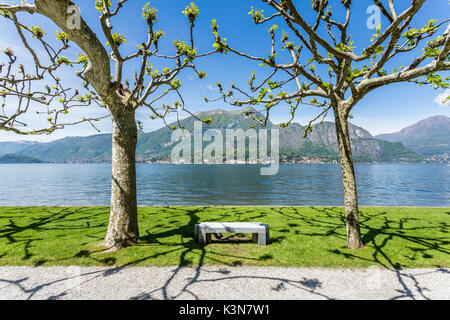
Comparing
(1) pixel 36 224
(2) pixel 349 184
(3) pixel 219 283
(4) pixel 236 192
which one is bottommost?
(4) pixel 236 192

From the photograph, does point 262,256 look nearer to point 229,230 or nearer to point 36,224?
point 229,230

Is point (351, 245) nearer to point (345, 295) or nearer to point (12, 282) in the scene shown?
point (345, 295)

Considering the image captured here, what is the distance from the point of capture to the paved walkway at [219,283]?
4.91 meters

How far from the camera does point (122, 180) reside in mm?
7184

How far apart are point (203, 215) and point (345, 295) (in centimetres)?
851

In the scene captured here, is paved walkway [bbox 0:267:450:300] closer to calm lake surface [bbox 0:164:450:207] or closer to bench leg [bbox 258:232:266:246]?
bench leg [bbox 258:232:266:246]

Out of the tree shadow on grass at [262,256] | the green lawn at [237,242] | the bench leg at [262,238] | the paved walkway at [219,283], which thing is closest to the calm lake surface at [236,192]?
the tree shadow on grass at [262,256]

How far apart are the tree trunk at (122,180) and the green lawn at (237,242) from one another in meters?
0.59

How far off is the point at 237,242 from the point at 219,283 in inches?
108

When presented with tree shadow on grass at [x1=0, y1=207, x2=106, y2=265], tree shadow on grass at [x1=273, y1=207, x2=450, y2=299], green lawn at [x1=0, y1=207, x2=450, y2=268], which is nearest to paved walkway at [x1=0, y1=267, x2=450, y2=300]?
tree shadow on grass at [x1=273, y1=207, x2=450, y2=299]

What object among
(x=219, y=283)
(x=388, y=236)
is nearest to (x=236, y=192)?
(x=388, y=236)

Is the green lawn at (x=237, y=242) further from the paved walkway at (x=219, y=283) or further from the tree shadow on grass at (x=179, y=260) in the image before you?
the paved walkway at (x=219, y=283)

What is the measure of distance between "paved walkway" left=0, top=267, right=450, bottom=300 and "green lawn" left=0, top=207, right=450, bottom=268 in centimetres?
42

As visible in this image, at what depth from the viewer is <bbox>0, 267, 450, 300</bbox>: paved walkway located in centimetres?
491
